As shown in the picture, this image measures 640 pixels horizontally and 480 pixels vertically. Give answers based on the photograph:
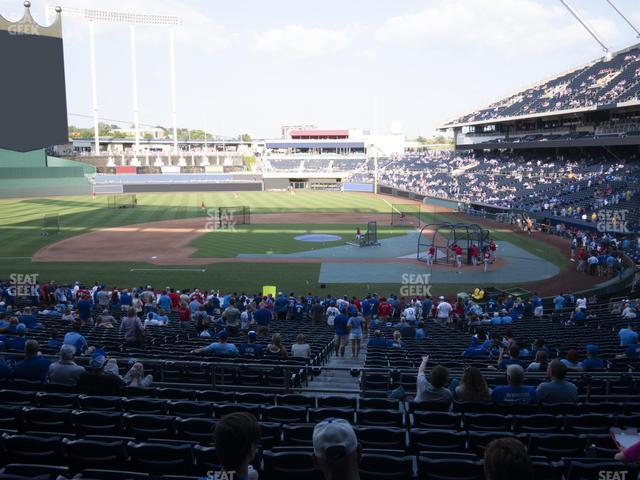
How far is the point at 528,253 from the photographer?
34562mm

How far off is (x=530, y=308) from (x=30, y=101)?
19.9 m

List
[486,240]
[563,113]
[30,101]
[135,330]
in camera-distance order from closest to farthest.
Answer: [135,330] → [30,101] → [486,240] → [563,113]

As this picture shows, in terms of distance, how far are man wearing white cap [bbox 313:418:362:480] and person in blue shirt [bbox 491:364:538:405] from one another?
427 cm

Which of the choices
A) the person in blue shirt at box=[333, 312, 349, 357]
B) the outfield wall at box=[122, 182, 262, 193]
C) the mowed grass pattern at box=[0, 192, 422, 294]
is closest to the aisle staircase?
the person in blue shirt at box=[333, 312, 349, 357]

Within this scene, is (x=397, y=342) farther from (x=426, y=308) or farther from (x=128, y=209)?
(x=128, y=209)

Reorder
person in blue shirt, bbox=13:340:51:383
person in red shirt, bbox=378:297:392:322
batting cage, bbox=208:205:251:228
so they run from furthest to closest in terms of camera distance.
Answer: batting cage, bbox=208:205:251:228, person in red shirt, bbox=378:297:392:322, person in blue shirt, bbox=13:340:51:383

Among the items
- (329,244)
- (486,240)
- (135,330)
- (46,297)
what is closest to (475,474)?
(135,330)

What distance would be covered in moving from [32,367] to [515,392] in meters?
6.67

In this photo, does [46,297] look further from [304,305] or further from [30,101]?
[304,305]

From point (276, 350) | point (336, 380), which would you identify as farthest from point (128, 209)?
point (336, 380)

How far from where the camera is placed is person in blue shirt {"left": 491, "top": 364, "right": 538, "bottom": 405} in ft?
21.4

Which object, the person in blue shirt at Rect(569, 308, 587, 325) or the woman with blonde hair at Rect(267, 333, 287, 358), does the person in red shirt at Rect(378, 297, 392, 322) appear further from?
the woman with blonde hair at Rect(267, 333, 287, 358)

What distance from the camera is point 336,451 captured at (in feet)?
9.16

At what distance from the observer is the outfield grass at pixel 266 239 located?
35531 millimetres
